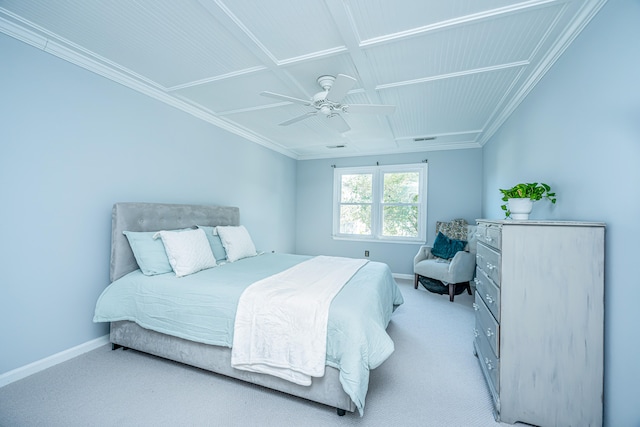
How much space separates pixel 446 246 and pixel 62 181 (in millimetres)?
4870

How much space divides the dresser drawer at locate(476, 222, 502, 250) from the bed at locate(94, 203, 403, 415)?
928 millimetres

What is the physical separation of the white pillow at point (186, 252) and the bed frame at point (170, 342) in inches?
11.7

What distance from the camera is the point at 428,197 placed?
495 centimetres

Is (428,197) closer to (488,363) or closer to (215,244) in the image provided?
(488,363)

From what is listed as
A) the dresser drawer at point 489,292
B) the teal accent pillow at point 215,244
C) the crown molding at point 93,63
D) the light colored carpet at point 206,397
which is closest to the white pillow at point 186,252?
the teal accent pillow at point 215,244

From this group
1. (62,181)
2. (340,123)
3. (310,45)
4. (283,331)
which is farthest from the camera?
(340,123)

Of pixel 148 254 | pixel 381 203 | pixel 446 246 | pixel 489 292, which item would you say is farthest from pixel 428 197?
pixel 148 254

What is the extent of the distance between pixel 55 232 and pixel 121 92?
4.73 ft

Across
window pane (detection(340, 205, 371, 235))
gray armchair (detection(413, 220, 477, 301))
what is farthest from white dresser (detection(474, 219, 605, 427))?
window pane (detection(340, 205, 371, 235))

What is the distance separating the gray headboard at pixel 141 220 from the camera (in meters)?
2.38

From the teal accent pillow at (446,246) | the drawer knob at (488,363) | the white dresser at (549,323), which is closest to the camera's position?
the white dresser at (549,323)

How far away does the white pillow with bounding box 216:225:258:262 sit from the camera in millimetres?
3115

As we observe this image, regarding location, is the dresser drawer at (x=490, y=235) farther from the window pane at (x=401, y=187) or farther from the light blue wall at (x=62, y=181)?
the light blue wall at (x=62, y=181)

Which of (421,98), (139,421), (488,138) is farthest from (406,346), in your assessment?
(488,138)
